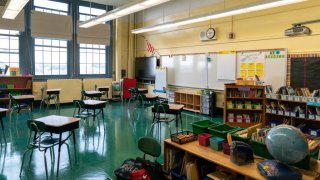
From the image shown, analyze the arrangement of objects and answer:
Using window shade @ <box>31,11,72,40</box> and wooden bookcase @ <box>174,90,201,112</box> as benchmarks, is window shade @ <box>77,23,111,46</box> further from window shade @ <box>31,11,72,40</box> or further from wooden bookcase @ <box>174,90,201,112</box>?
Answer: wooden bookcase @ <box>174,90,201,112</box>

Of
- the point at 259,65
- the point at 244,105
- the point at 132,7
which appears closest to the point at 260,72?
the point at 259,65

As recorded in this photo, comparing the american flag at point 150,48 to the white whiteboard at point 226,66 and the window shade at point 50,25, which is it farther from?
the white whiteboard at point 226,66

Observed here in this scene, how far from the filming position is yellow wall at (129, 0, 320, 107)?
216 inches

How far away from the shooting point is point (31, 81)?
822cm

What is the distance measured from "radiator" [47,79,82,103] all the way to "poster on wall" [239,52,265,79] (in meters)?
6.18

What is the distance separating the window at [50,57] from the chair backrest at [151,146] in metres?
7.71

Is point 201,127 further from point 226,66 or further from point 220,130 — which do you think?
point 226,66

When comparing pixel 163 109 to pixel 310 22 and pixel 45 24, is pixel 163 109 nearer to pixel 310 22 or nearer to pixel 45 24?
pixel 310 22

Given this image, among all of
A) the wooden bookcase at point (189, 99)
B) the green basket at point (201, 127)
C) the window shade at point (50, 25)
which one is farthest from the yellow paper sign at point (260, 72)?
the window shade at point (50, 25)

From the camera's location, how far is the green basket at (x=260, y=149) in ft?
7.37

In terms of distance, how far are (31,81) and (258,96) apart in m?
7.21

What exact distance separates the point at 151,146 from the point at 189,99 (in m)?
5.64

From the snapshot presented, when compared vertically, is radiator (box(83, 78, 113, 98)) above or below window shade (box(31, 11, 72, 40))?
below

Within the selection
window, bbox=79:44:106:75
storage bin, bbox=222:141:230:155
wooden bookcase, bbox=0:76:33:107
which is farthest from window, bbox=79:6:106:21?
storage bin, bbox=222:141:230:155
